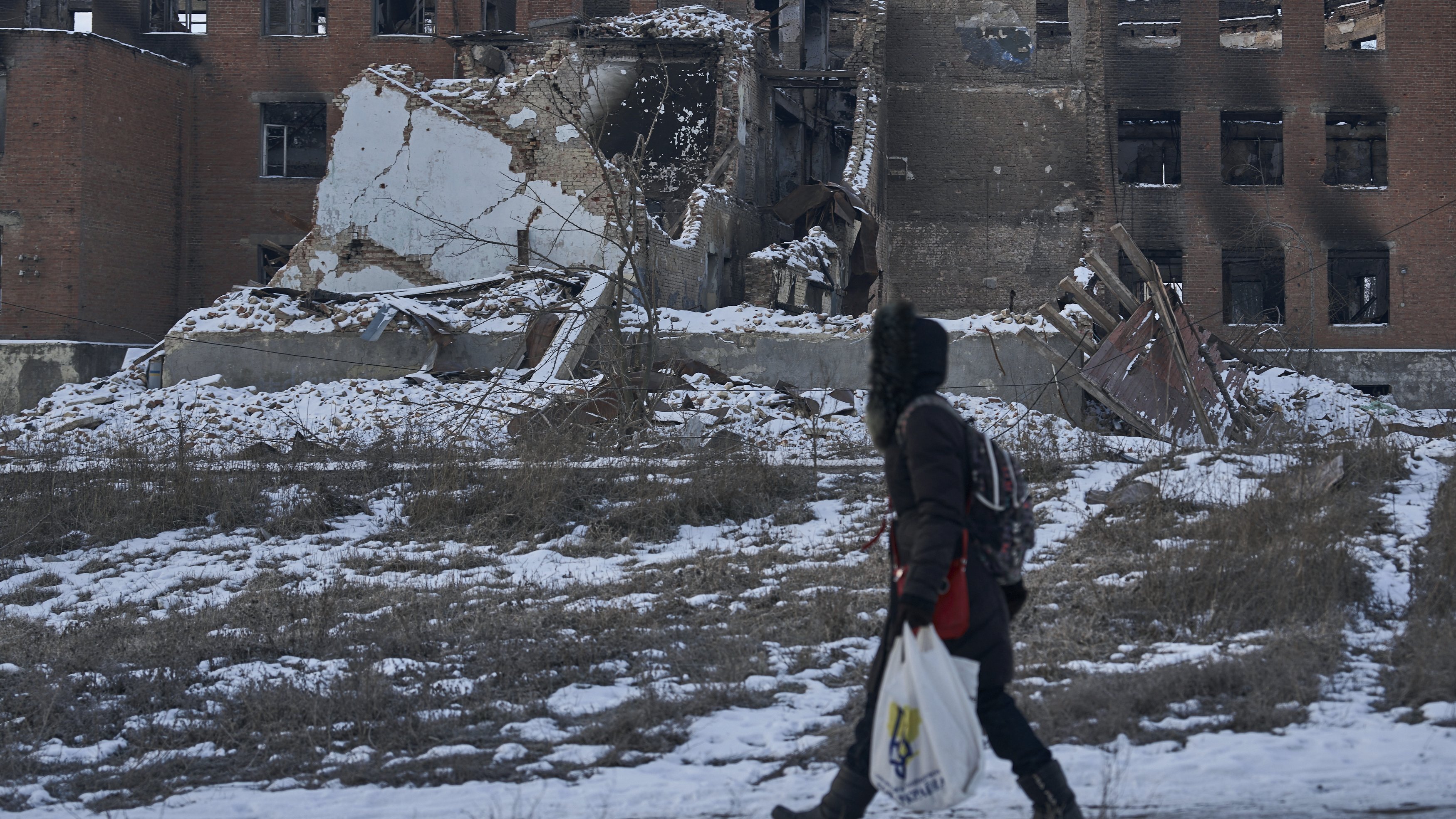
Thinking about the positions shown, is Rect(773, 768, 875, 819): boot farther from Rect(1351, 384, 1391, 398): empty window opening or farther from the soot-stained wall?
Rect(1351, 384, 1391, 398): empty window opening

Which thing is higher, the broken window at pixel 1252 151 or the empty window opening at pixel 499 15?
the empty window opening at pixel 499 15

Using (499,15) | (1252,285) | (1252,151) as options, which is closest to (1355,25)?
(1252,151)

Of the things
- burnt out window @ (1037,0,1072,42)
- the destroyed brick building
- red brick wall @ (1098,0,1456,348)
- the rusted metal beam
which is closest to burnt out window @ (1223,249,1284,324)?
the destroyed brick building

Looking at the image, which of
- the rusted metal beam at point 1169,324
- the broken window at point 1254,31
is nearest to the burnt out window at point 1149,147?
the broken window at point 1254,31

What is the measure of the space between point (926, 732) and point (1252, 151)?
2836 cm

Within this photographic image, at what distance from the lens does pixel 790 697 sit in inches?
209

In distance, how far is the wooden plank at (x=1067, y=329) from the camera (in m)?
13.9

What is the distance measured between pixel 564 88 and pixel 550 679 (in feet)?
54.9

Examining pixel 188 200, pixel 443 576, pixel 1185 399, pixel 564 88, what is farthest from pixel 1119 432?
pixel 188 200

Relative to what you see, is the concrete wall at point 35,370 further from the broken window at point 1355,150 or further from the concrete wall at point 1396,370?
the broken window at point 1355,150

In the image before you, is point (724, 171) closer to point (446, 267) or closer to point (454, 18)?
point (446, 267)

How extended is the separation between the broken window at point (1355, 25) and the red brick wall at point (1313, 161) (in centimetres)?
83

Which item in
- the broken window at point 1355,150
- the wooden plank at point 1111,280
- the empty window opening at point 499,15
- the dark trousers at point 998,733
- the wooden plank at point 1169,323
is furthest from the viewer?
the empty window opening at point 499,15

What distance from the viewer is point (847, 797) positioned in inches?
141
